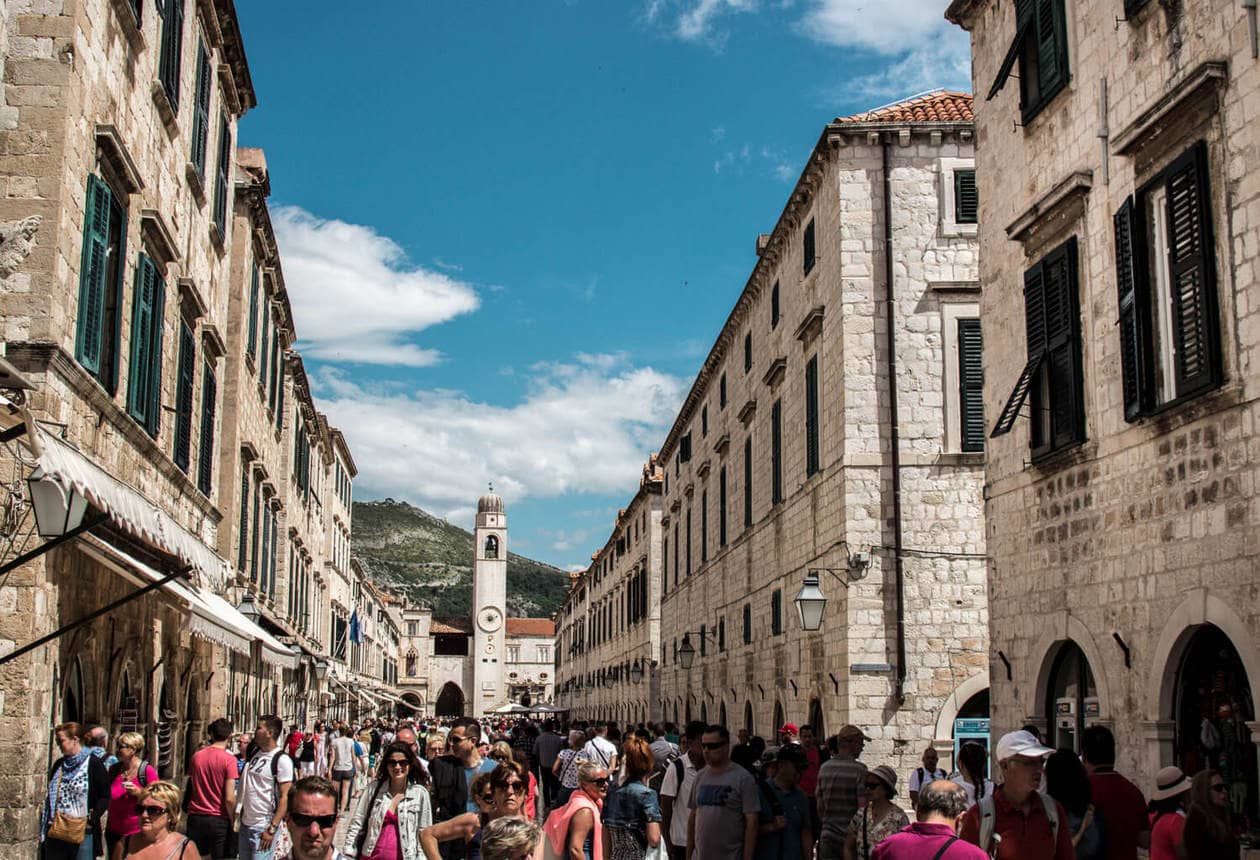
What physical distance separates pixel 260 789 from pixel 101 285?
4.51 m

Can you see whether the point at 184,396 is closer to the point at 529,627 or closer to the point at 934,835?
the point at 934,835

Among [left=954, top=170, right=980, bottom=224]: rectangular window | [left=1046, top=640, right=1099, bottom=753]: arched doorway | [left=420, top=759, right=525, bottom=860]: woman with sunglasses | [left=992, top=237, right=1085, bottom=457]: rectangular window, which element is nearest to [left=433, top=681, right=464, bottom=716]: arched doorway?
[left=954, top=170, right=980, bottom=224]: rectangular window

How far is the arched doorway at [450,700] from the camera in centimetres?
12794

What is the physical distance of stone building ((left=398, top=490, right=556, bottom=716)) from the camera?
12131 centimetres

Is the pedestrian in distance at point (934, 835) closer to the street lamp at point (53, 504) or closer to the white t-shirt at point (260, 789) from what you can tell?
the street lamp at point (53, 504)

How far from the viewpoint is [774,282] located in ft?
86.5

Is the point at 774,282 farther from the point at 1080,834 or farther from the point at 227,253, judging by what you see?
the point at 1080,834

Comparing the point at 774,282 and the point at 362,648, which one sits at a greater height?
the point at 774,282

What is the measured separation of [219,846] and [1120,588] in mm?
7713

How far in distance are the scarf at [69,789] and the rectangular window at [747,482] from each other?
64.5ft

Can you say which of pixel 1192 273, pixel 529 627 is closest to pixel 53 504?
pixel 1192 273

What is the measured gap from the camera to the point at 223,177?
19531mm

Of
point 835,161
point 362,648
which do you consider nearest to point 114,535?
point 835,161

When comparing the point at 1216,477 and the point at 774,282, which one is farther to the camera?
the point at 774,282
